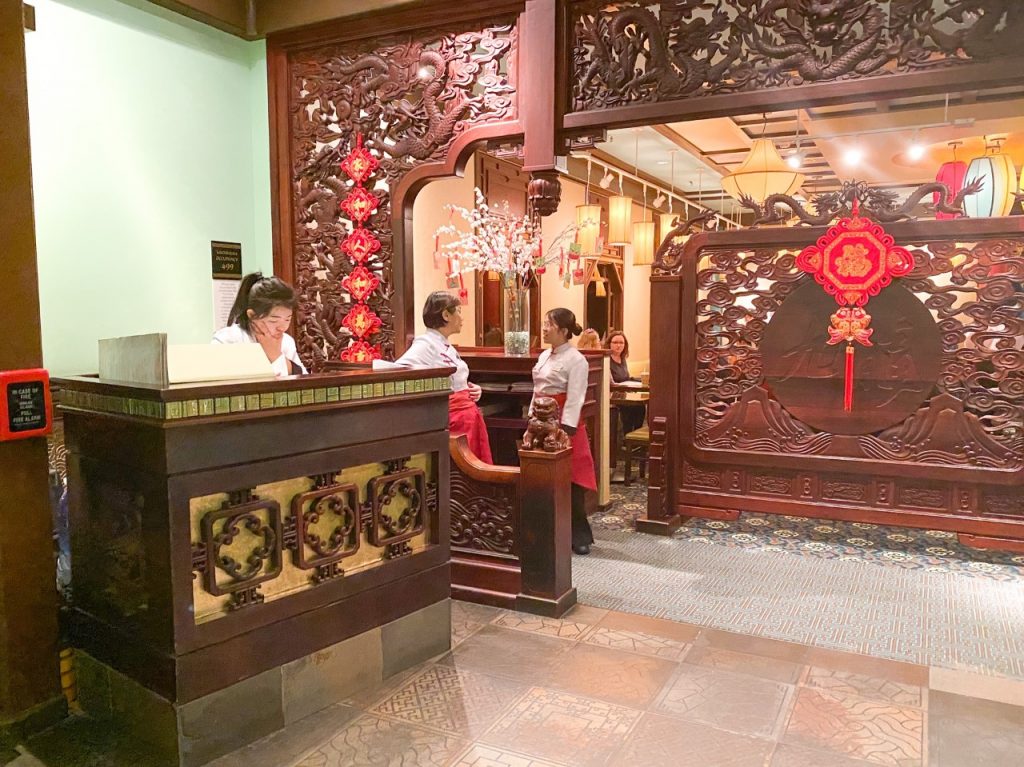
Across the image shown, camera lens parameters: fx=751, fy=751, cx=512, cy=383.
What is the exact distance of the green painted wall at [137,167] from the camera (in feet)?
10.9

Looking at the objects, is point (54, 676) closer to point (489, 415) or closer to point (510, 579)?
point (510, 579)

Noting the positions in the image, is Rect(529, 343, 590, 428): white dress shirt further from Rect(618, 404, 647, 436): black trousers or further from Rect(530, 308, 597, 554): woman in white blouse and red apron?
Rect(618, 404, 647, 436): black trousers

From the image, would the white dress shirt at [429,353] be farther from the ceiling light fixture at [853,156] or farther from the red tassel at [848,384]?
the ceiling light fixture at [853,156]

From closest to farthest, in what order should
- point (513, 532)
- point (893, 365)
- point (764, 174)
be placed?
point (513, 532) → point (893, 365) → point (764, 174)

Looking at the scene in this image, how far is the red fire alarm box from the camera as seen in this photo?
2.13m

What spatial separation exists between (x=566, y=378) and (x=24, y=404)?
8.42 ft

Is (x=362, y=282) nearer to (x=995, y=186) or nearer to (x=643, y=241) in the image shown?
(x=995, y=186)

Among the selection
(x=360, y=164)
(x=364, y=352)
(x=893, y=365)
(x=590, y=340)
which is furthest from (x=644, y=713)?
(x=590, y=340)

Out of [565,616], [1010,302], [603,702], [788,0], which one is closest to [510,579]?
[565,616]

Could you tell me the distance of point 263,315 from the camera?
304 cm

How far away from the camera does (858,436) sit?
13.8 feet

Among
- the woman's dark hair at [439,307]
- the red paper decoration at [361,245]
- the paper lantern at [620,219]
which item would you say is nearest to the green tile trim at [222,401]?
the woman's dark hair at [439,307]

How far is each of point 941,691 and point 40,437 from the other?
2993mm

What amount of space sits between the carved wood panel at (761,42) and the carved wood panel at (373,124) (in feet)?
1.46
